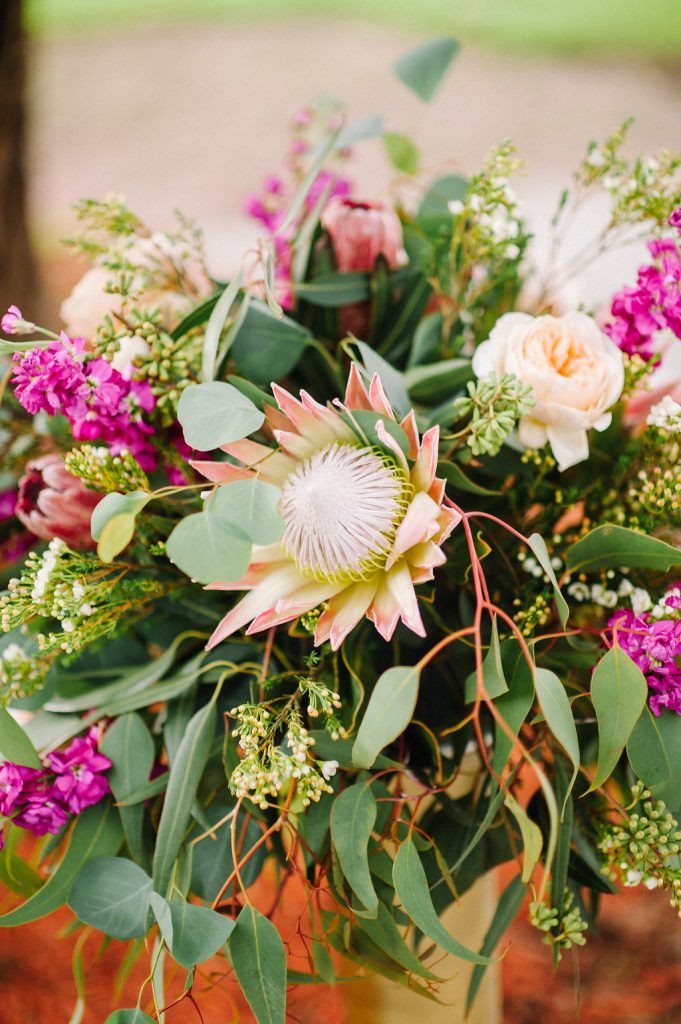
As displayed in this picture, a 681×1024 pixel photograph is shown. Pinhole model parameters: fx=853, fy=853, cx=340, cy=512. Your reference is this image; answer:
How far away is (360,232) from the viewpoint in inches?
21.8

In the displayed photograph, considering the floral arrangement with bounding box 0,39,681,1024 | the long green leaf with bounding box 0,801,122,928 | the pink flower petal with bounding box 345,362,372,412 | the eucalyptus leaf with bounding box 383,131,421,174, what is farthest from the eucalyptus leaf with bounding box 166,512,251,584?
the eucalyptus leaf with bounding box 383,131,421,174

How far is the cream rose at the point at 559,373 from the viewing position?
456 mm

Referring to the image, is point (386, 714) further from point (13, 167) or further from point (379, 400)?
point (13, 167)

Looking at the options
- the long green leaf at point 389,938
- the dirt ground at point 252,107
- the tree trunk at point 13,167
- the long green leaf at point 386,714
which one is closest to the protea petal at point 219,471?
the long green leaf at point 386,714

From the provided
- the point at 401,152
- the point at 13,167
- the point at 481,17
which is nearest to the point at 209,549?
the point at 401,152

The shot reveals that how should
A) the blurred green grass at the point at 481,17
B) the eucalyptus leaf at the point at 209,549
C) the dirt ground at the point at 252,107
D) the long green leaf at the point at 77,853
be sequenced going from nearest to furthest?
the eucalyptus leaf at the point at 209,549, the long green leaf at the point at 77,853, the dirt ground at the point at 252,107, the blurred green grass at the point at 481,17

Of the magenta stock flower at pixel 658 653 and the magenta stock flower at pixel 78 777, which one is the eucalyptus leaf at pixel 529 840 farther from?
the magenta stock flower at pixel 78 777

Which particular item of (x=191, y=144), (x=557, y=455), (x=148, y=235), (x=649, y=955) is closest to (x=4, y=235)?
(x=148, y=235)

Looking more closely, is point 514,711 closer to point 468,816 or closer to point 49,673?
point 468,816

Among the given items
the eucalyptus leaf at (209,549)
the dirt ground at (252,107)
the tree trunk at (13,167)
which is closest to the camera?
the eucalyptus leaf at (209,549)

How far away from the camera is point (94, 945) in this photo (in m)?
0.97

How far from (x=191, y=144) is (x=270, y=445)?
3.41 metres

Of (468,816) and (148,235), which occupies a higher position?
(148,235)

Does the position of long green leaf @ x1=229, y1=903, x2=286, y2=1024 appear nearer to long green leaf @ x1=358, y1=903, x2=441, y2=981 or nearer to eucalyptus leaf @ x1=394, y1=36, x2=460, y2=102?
long green leaf @ x1=358, y1=903, x2=441, y2=981
